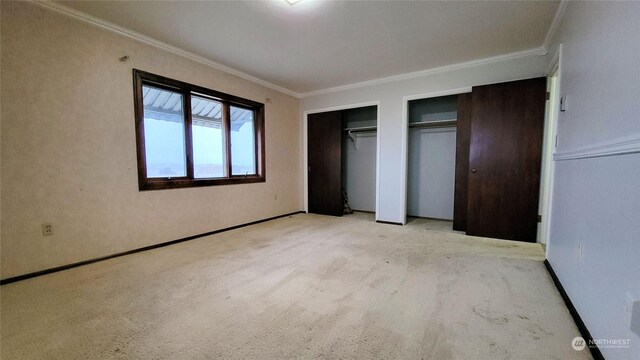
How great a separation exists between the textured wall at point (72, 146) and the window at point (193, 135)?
0.13 meters

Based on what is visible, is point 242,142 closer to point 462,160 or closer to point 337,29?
point 337,29

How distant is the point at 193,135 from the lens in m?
3.40

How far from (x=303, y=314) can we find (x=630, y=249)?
1656 mm

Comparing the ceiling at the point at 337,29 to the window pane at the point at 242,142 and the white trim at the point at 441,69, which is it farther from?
the window pane at the point at 242,142

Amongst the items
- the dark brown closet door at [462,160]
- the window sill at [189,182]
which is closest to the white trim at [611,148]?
the dark brown closet door at [462,160]

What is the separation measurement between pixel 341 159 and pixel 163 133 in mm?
2958

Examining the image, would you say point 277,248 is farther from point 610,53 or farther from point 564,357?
point 610,53

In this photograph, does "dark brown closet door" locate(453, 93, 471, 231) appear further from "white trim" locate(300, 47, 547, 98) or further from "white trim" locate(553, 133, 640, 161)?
"white trim" locate(553, 133, 640, 161)

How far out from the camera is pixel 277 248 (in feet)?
9.72

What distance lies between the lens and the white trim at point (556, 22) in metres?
2.21

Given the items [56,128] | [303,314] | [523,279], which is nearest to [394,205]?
[523,279]

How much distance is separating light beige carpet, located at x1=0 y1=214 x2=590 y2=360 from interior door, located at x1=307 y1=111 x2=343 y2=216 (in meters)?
2.09

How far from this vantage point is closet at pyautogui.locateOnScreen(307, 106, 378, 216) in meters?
4.83

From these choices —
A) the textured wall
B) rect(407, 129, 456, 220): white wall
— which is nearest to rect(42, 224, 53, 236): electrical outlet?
the textured wall
